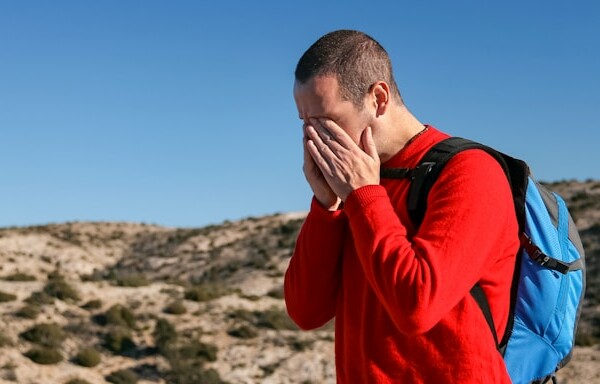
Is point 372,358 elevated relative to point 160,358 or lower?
elevated

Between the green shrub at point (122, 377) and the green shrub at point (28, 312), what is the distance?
4.10 metres

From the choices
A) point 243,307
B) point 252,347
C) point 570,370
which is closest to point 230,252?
point 243,307

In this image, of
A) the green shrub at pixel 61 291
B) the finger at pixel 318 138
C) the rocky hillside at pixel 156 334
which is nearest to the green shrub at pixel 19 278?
the rocky hillside at pixel 156 334

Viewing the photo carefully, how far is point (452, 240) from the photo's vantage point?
2508mm

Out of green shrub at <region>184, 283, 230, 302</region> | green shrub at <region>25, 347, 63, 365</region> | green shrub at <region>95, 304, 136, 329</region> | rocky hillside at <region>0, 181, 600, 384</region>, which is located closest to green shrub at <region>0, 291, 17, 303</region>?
rocky hillside at <region>0, 181, 600, 384</region>

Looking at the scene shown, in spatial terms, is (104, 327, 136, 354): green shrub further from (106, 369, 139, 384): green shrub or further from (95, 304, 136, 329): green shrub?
(106, 369, 139, 384): green shrub

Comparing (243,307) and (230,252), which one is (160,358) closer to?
(243,307)

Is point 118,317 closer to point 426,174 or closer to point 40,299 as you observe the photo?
point 40,299

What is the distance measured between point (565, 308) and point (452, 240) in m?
0.66

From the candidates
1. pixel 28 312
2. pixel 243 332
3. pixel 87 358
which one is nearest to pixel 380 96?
pixel 87 358

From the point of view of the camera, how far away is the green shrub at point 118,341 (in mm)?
20250

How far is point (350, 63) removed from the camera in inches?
109

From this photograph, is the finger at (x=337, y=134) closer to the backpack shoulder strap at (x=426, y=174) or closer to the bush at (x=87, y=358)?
the backpack shoulder strap at (x=426, y=174)

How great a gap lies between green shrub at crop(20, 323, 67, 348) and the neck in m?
18.4
